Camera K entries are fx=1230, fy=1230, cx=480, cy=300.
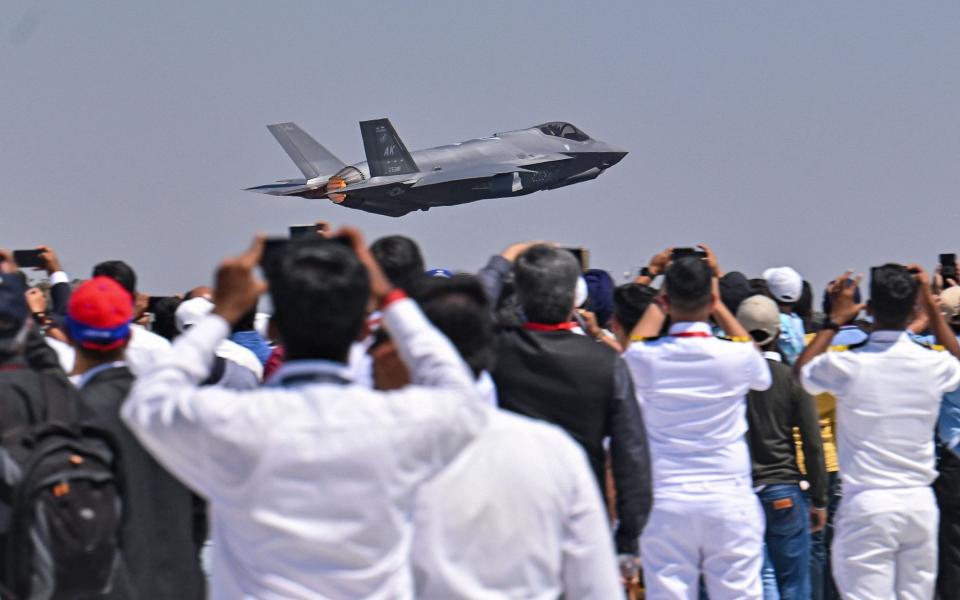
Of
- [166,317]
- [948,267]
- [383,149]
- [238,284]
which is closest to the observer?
[238,284]

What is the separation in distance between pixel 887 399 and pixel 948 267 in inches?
128

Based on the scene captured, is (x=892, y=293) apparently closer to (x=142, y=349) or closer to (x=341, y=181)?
(x=142, y=349)

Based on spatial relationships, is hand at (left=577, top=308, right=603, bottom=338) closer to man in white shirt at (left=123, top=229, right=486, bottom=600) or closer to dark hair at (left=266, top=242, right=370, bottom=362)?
man in white shirt at (left=123, top=229, right=486, bottom=600)

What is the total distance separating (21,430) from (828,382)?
3702 millimetres

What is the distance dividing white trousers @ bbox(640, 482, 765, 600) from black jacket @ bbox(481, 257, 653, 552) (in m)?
0.97

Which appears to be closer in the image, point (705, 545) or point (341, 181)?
point (705, 545)

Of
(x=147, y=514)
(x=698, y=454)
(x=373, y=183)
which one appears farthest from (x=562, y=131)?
(x=147, y=514)

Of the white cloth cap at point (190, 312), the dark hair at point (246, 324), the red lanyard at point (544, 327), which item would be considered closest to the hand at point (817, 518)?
the red lanyard at point (544, 327)

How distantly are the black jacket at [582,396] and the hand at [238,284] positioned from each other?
5.70ft

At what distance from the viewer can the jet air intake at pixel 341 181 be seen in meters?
32.4

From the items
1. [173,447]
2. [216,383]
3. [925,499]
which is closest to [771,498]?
[925,499]

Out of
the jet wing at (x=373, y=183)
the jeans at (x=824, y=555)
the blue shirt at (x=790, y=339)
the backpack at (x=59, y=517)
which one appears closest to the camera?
the backpack at (x=59, y=517)

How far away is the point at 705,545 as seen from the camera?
5.69 metres

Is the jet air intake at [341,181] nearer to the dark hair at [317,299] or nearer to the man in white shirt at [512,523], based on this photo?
the man in white shirt at [512,523]
